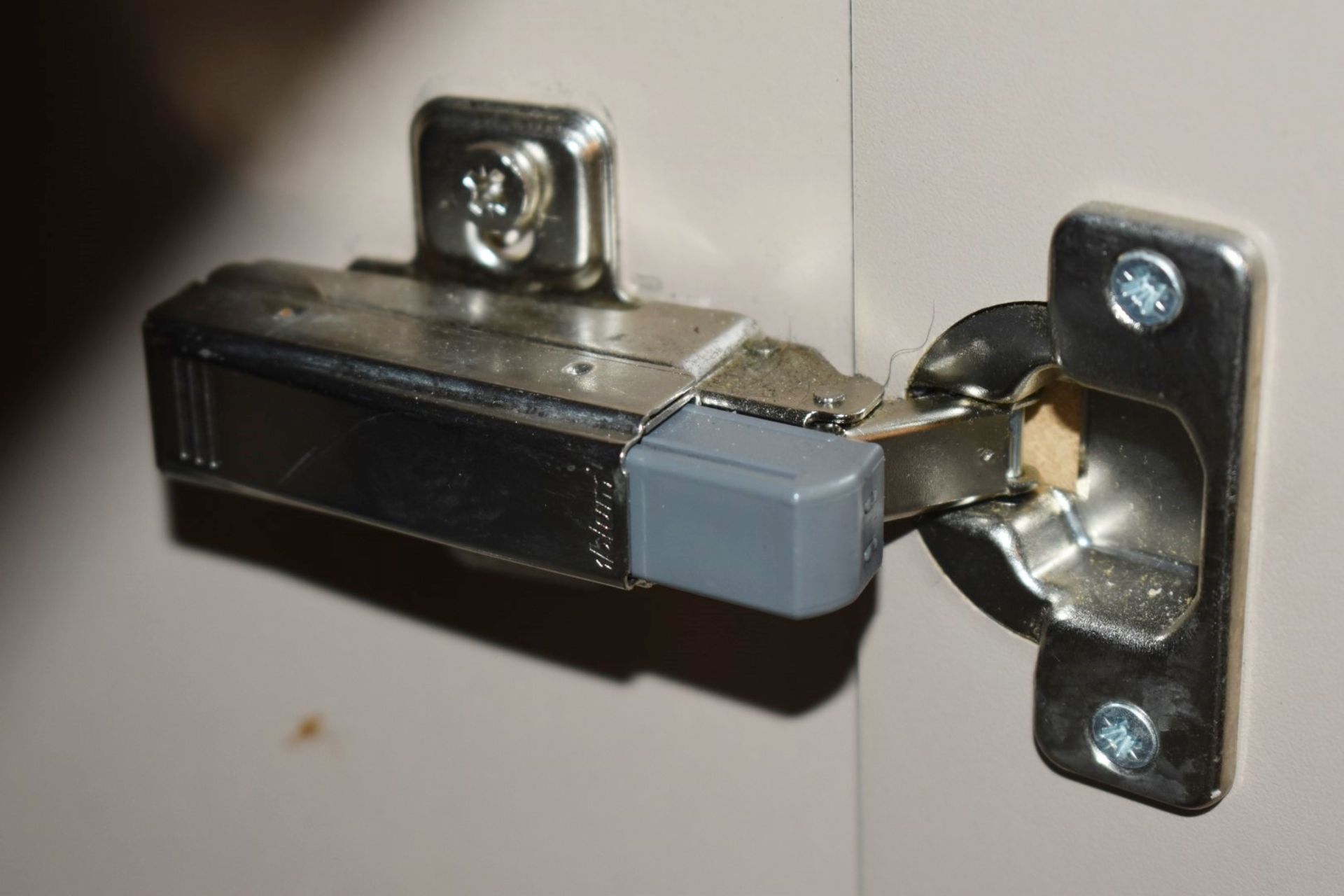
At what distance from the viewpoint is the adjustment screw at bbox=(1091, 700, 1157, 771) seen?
0.47m

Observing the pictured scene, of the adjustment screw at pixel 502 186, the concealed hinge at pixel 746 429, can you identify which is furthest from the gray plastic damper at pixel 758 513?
the adjustment screw at pixel 502 186

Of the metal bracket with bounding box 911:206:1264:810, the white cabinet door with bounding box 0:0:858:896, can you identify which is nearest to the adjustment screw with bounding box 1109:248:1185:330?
the metal bracket with bounding box 911:206:1264:810

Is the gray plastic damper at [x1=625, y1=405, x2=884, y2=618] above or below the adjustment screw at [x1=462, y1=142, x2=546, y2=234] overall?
below

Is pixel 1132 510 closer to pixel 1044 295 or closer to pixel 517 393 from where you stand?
pixel 1044 295

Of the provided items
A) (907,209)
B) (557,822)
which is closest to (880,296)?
(907,209)

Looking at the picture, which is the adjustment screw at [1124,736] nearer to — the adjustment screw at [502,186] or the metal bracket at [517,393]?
the metal bracket at [517,393]

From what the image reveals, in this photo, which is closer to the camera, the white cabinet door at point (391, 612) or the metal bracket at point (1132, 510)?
the metal bracket at point (1132, 510)

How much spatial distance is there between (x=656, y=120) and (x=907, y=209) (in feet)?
0.33

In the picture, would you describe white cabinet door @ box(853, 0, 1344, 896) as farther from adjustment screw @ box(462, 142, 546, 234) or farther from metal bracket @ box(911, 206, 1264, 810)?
adjustment screw @ box(462, 142, 546, 234)

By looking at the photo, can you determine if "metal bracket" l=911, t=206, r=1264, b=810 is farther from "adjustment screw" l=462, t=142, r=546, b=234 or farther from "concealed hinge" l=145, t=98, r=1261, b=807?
"adjustment screw" l=462, t=142, r=546, b=234

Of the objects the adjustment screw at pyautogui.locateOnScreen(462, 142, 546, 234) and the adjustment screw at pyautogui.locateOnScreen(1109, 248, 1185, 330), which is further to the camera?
the adjustment screw at pyautogui.locateOnScreen(462, 142, 546, 234)

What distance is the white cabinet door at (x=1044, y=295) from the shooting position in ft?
1.30

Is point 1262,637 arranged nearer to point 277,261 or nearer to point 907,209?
point 907,209

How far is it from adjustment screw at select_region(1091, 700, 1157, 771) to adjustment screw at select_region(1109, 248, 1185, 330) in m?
0.13
